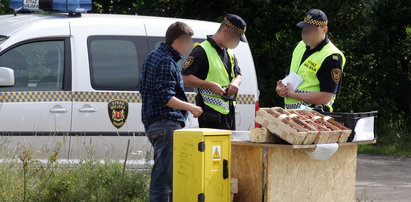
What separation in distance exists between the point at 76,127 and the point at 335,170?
11.1 feet

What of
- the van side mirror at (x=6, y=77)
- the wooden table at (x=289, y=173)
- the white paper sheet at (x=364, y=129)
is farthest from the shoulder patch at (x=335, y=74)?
the van side mirror at (x=6, y=77)

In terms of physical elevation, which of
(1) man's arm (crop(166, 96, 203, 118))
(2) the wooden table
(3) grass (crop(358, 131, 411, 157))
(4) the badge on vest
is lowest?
(3) grass (crop(358, 131, 411, 157))

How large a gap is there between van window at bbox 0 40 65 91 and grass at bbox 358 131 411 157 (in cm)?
718

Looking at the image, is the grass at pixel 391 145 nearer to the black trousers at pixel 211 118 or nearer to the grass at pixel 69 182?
the black trousers at pixel 211 118

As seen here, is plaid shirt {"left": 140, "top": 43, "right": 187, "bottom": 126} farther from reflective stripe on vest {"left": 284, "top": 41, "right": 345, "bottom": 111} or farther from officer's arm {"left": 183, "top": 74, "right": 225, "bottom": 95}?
reflective stripe on vest {"left": 284, "top": 41, "right": 345, "bottom": 111}

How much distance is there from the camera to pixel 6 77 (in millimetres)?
8656

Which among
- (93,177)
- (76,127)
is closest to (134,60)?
(76,127)

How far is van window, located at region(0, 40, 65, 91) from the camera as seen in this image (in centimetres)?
895

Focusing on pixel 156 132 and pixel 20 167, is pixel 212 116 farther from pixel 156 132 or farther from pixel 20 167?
pixel 20 167

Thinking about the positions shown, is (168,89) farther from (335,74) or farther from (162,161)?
(335,74)

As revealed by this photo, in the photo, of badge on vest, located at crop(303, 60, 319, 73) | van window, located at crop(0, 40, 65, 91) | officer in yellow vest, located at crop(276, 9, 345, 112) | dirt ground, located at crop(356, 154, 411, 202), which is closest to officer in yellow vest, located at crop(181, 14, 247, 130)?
officer in yellow vest, located at crop(276, 9, 345, 112)

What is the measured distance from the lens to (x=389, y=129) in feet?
55.4

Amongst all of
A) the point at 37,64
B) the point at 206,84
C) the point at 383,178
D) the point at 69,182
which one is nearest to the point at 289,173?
the point at 206,84

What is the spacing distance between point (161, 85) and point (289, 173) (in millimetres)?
1303
